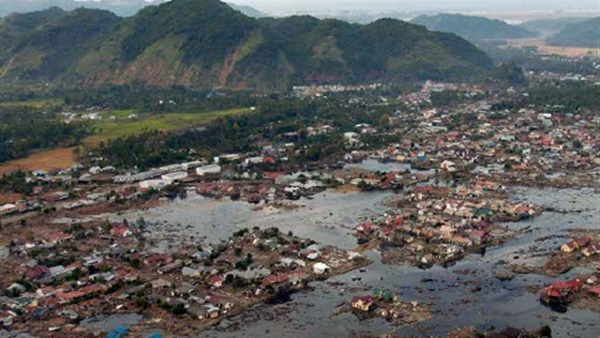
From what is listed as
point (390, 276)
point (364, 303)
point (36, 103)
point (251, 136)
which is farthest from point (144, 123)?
point (364, 303)

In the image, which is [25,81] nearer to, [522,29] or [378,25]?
[378,25]

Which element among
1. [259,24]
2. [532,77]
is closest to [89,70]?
[259,24]

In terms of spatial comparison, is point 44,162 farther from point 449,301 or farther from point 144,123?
point 449,301

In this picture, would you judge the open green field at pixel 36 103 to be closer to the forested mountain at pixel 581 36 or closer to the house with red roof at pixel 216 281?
the house with red roof at pixel 216 281

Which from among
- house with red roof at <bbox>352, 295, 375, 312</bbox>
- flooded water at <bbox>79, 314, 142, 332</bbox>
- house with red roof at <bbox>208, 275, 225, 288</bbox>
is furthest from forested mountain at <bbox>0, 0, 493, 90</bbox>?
flooded water at <bbox>79, 314, 142, 332</bbox>

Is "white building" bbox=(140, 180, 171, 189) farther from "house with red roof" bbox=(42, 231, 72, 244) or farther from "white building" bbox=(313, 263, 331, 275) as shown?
"white building" bbox=(313, 263, 331, 275)

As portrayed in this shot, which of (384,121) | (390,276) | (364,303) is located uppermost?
(384,121)
